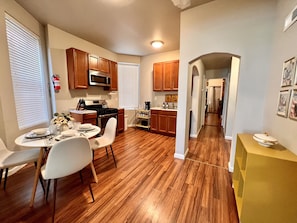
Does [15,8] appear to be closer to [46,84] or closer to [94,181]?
[46,84]

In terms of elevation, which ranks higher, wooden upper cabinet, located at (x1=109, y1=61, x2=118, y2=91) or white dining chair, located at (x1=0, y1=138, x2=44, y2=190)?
wooden upper cabinet, located at (x1=109, y1=61, x2=118, y2=91)

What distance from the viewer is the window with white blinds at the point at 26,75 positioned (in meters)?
2.30

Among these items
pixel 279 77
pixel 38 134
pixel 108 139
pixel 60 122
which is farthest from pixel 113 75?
pixel 279 77

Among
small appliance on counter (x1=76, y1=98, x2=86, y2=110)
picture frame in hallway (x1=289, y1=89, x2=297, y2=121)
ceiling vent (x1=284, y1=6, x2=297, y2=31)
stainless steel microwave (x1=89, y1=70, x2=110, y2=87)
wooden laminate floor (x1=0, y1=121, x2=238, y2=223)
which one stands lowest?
wooden laminate floor (x1=0, y1=121, x2=238, y2=223)

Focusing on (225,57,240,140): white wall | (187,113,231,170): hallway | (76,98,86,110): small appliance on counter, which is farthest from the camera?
(225,57,240,140): white wall

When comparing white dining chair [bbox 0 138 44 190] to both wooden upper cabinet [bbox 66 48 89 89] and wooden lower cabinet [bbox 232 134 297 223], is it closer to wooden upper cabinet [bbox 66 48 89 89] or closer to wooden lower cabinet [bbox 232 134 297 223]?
wooden upper cabinet [bbox 66 48 89 89]

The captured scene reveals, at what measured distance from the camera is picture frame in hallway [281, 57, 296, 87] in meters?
1.34

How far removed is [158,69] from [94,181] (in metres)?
3.71

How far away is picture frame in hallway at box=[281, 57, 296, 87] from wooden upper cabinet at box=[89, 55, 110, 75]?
379 centimetres

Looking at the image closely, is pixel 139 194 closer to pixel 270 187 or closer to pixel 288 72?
pixel 270 187

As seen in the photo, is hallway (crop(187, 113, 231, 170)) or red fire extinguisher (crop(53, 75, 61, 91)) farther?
red fire extinguisher (crop(53, 75, 61, 91))

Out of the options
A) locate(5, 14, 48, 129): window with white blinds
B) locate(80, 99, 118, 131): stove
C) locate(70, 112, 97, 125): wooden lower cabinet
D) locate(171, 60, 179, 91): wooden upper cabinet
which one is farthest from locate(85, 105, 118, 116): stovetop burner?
locate(171, 60, 179, 91): wooden upper cabinet

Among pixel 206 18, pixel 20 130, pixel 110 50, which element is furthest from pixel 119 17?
pixel 20 130

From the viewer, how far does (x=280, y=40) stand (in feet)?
5.41
